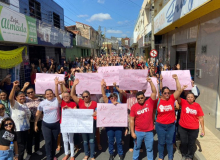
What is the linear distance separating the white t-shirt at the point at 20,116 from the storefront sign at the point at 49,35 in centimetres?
646

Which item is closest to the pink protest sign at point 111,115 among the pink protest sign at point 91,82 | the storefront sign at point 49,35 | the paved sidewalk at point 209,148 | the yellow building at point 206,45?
the pink protest sign at point 91,82

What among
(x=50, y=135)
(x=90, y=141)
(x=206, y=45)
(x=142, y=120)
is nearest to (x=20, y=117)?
(x=50, y=135)

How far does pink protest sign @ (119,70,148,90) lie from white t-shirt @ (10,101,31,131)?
2218mm

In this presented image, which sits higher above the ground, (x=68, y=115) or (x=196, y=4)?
(x=196, y=4)

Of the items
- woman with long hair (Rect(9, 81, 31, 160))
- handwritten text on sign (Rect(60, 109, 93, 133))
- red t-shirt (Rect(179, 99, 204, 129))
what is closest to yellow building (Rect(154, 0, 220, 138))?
red t-shirt (Rect(179, 99, 204, 129))

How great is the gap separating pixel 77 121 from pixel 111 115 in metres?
0.75

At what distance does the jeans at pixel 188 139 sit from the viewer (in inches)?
142

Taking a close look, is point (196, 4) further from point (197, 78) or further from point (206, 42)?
point (197, 78)

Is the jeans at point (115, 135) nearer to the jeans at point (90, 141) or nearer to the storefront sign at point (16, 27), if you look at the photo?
the jeans at point (90, 141)

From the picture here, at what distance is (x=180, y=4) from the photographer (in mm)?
6066

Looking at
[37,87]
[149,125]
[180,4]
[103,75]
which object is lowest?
[149,125]

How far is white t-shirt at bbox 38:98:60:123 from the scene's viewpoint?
3.73 metres

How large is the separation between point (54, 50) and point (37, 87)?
414 inches

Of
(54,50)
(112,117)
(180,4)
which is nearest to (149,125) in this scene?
(112,117)
